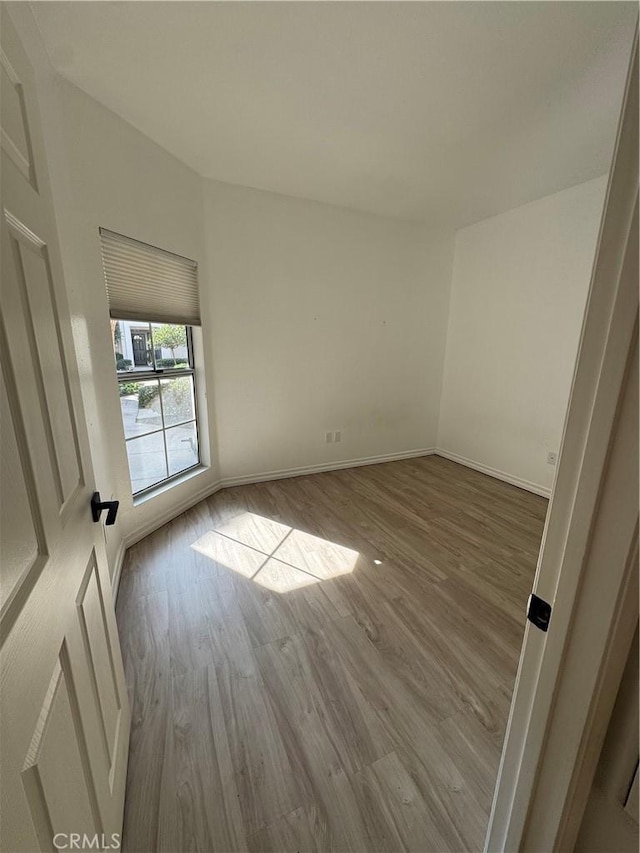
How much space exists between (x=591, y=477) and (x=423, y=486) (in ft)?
9.85

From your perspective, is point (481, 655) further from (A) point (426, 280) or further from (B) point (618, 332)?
(A) point (426, 280)

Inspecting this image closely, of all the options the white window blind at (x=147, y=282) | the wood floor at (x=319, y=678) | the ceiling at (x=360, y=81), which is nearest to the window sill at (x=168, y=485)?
the wood floor at (x=319, y=678)

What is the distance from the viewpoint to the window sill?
2443 mm

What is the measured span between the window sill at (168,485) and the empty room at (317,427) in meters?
0.02

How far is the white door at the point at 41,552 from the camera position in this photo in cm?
47

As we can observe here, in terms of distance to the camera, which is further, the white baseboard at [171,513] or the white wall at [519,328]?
the white wall at [519,328]

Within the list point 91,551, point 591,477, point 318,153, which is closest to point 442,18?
point 318,153

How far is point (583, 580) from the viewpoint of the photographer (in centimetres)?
57

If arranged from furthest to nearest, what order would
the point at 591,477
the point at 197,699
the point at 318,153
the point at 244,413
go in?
the point at 244,413 → the point at 318,153 → the point at 197,699 → the point at 591,477

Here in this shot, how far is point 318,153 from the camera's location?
2.31 meters

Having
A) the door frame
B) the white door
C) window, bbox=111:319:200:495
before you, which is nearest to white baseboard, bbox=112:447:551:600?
window, bbox=111:319:200:495

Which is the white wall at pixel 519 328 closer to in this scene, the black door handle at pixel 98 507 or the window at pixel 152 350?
the black door handle at pixel 98 507

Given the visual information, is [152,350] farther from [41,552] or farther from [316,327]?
[41,552]

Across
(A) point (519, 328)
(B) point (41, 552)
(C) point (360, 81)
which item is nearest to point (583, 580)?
(B) point (41, 552)
